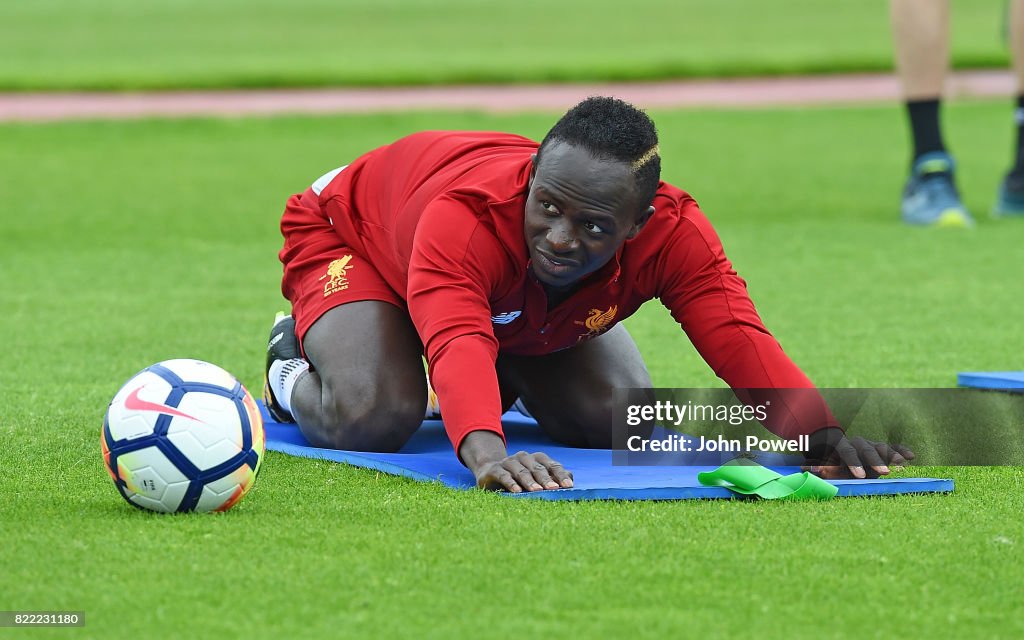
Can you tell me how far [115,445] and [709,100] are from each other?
592 inches

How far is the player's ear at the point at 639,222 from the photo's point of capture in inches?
165

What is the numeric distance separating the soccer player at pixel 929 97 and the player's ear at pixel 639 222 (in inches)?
229

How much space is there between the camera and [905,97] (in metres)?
9.84

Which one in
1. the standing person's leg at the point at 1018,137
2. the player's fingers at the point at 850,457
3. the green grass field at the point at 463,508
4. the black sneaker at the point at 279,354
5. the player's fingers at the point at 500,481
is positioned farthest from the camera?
the standing person's leg at the point at 1018,137

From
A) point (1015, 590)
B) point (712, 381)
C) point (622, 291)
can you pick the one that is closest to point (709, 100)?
point (712, 381)

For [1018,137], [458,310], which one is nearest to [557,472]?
[458,310]

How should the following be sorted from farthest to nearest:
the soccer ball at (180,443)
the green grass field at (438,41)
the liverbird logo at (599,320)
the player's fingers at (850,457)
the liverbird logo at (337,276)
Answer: the green grass field at (438,41) → the liverbird logo at (337,276) → the liverbird logo at (599,320) → the player's fingers at (850,457) → the soccer ball at (180,443)

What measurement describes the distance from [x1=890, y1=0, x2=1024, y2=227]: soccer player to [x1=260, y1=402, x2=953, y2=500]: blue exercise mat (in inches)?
214

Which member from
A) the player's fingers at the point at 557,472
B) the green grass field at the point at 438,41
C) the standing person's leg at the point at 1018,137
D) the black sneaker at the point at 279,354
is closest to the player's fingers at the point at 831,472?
the player's fingers at the point at 557,472

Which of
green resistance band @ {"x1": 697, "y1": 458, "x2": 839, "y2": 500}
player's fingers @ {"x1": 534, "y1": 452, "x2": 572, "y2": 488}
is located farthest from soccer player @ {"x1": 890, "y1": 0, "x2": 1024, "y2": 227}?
player's fingers @ {"x1": 534, "y1": 452, "x2": 572, "y2": 488}

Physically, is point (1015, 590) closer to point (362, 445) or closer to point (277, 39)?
point (362, 445)

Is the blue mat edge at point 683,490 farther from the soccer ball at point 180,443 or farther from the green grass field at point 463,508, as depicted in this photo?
the soccer ball at point 180,443
